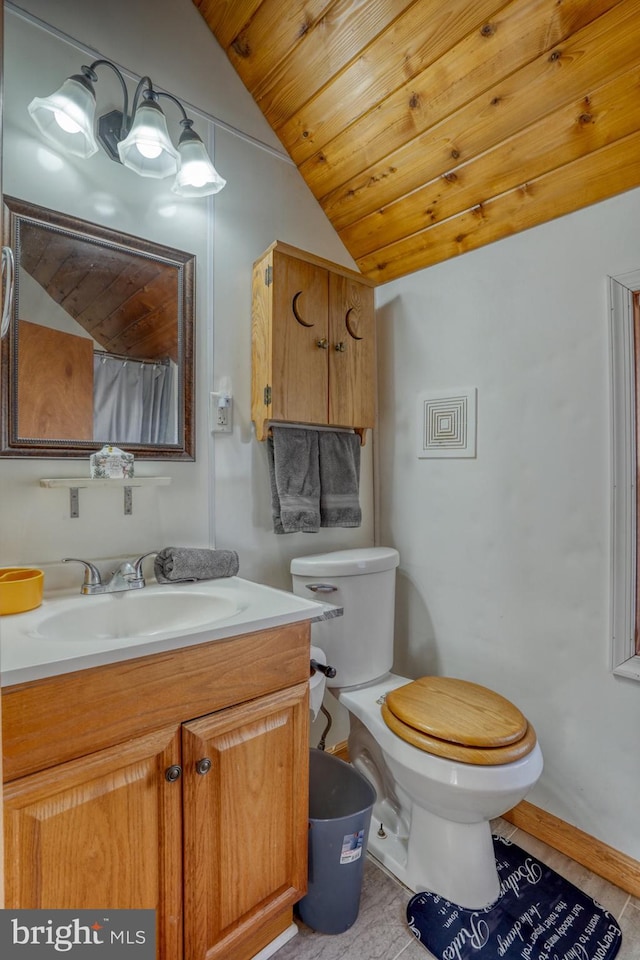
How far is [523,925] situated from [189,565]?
4.15 feet

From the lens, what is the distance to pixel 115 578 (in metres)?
1.24

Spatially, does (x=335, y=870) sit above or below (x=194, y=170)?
below

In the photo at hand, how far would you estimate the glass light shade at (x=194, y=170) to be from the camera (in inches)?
53.3

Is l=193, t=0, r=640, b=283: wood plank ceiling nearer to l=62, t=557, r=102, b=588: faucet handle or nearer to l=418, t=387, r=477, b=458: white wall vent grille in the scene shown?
l=418, t=387, r=477, b=458: white wall vent grille

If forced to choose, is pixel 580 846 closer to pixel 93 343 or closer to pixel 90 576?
pixel 90 576

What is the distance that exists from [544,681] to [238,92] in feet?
7.24

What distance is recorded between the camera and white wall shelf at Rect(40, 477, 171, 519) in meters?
1.16

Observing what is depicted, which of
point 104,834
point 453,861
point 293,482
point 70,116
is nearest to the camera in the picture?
point 104,834

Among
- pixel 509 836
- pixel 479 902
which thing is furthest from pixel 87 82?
pixel 509 836

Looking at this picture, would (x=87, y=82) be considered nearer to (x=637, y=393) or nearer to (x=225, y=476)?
(x=225, y=476)

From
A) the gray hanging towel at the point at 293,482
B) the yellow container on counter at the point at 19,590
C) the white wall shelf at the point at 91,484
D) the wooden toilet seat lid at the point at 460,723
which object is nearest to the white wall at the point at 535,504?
the wooden toilet seat lid at the point at 460,723

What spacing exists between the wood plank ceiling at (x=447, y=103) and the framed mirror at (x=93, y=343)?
69 cm

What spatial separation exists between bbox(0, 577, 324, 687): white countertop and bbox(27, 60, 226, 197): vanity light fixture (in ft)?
3.79

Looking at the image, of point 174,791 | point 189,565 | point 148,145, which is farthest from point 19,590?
point 148,145
